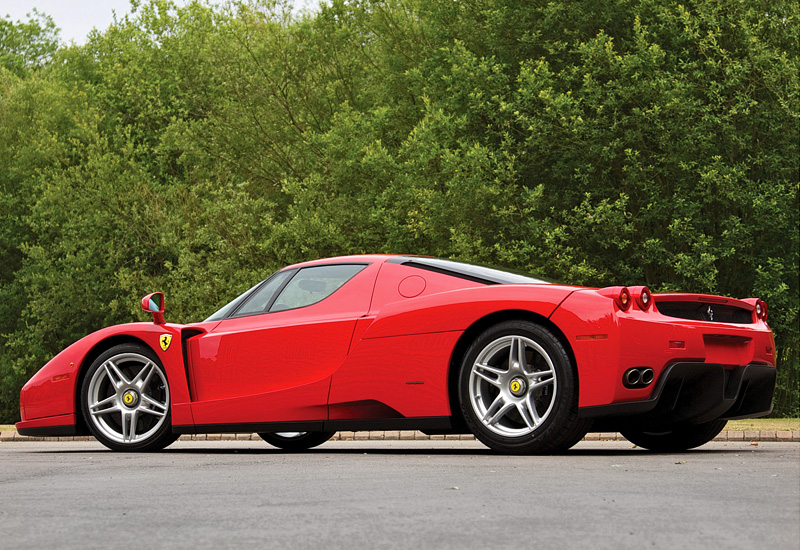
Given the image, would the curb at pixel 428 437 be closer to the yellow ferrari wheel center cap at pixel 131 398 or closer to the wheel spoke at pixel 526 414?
the yellow ferrari wheel center cap at pixel 131 398

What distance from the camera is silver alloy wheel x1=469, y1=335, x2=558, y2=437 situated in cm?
680

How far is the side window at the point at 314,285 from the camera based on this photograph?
Answer: 7832mm

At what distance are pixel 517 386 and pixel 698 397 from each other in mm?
1130

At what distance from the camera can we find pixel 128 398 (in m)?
8.42

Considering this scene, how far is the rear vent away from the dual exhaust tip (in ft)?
1.72

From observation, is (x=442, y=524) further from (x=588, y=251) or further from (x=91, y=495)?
(x=588, y=251)

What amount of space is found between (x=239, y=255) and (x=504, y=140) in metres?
7.51

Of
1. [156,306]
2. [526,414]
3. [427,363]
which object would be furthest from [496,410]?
[156,306]

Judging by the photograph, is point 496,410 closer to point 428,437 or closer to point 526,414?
point 526,414

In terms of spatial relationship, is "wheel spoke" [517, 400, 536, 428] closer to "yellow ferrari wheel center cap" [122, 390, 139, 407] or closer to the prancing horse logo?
the prancing horse logo

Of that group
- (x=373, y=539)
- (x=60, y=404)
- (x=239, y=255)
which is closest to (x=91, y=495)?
(x=373, y=539)

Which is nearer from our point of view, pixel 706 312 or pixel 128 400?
pixel 706 312

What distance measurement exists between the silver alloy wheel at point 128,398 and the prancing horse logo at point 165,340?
0.57 feet

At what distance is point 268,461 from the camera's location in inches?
291
